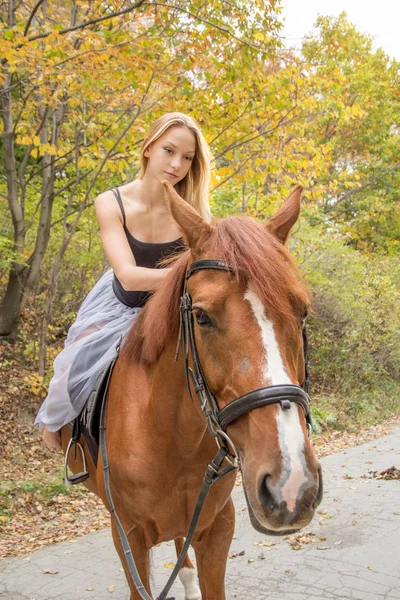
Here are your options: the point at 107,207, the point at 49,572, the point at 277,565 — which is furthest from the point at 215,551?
the point at 49,572

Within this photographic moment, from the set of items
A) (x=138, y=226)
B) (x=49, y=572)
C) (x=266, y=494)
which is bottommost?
(x=49, y=572)

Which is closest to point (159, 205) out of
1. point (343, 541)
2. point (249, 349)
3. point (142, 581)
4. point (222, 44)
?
point (249, 349)

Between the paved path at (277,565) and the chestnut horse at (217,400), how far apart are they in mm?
1615

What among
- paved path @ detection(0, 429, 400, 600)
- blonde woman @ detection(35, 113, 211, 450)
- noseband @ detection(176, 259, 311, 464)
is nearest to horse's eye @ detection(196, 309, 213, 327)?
noseband @ detection(176, 259, 311, 464)

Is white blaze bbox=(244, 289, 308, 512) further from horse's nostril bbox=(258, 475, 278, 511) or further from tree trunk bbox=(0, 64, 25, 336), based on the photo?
tree trunk bbox=(0, 64, 25, 336)

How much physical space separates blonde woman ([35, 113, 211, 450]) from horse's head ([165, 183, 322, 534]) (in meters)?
0.97

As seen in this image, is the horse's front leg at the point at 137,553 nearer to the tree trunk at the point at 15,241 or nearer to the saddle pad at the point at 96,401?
the saddle pad at the point at 96,401

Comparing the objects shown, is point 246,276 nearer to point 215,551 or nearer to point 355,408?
point 215,551

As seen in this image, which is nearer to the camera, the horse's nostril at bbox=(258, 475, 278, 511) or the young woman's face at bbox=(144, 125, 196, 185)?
the horse's nostril at bbox=(258, 475, 278, 511)

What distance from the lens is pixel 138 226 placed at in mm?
3135

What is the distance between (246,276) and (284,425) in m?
0.52

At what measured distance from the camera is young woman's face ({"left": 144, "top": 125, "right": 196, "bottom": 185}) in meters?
3.09

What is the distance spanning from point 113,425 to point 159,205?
1300mm

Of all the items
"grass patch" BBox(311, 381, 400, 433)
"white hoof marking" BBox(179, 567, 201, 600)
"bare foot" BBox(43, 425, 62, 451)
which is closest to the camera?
"white hoof marking" BBox(179, 567, 201, 600)
